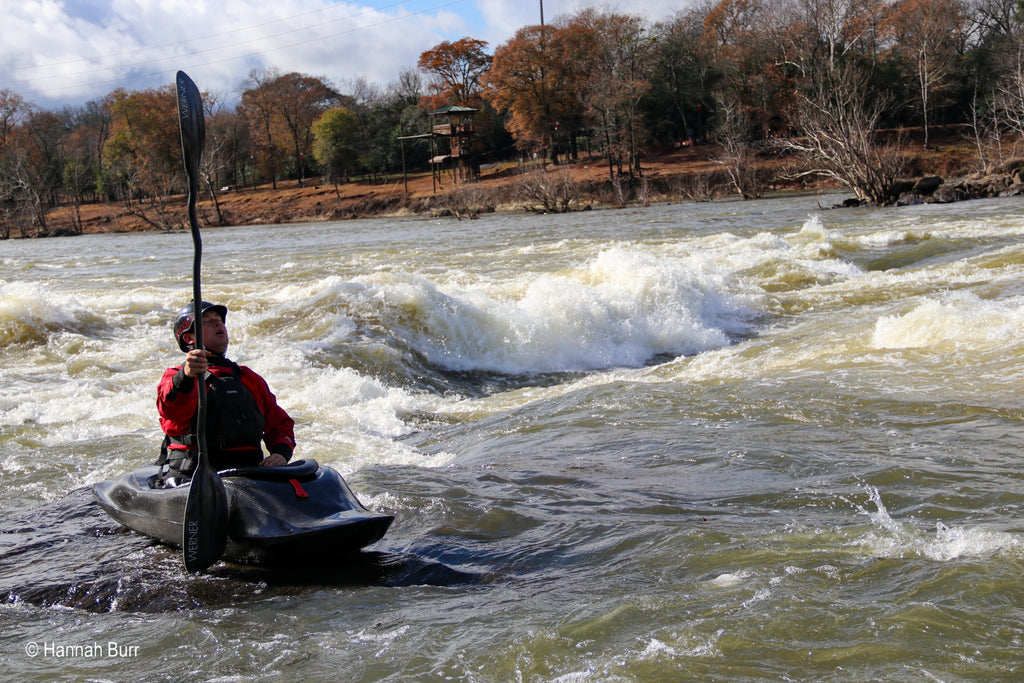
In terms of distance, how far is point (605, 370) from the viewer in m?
10.9

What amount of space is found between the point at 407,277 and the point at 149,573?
893 centimetres

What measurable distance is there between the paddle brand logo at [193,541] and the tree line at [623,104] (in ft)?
109

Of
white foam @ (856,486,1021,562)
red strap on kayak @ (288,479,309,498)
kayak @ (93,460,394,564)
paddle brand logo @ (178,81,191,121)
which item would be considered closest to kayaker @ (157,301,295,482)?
kayak @ (93,460,394,564)

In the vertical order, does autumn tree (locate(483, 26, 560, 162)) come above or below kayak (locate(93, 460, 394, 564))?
above

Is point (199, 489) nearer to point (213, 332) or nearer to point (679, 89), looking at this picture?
point (213, 332)

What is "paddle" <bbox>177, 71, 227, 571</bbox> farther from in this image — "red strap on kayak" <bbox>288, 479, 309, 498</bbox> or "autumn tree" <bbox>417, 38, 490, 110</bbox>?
"autumn tree" <bbox>417, 38, 490, 110</bbox>

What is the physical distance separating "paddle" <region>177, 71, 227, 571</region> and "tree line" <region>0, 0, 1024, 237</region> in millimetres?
32860

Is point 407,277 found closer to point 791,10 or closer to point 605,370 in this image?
point 605,370

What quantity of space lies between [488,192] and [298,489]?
1873 inches

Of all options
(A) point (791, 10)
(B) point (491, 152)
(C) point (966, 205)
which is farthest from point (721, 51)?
(C) point (966, 205)

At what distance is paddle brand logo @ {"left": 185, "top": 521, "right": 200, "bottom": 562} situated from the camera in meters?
3.91

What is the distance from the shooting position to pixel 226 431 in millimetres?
4371

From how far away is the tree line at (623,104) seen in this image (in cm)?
4875

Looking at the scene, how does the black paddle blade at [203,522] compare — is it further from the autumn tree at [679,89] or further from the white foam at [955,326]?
the autumn tree at [679,89]
